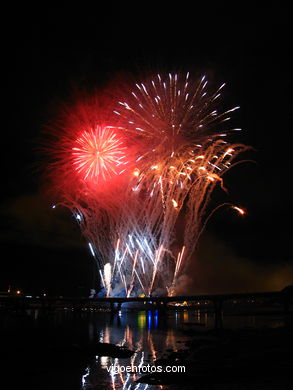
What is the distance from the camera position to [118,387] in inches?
711

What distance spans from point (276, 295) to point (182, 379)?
6287cm

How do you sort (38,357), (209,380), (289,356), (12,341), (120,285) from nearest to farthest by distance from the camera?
(209,380)
(289,356)
(38,357)
(12,341)
(120,285)

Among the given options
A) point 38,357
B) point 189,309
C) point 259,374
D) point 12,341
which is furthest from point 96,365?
point 189,309

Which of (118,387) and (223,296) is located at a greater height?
(223,296)

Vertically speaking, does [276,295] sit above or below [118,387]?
above

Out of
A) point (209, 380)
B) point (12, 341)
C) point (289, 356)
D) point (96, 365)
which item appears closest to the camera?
point (209, 380)

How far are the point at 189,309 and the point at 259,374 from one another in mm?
125367

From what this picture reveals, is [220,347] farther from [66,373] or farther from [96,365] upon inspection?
[66,373]

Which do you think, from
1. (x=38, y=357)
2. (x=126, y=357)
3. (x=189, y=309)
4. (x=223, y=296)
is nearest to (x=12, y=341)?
(x=38, y=357)

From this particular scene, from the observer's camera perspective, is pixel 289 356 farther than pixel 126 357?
No

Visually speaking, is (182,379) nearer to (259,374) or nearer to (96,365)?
(259,374)

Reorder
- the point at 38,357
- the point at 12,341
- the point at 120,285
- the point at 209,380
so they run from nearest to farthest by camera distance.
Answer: the point at 209,380 → the point at 38,357 → the point at 12,341 → the point at 120,285

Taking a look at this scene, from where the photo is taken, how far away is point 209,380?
56.0ft

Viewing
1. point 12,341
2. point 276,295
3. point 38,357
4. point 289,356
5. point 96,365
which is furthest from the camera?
point 276,295
